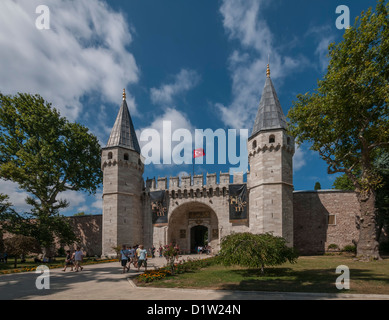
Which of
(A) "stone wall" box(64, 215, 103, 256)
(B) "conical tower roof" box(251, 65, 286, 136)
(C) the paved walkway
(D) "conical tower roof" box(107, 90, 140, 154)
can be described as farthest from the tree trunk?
(A) "stone wall" box(64, 215, 103, 256)

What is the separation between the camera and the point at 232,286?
28.4 ft

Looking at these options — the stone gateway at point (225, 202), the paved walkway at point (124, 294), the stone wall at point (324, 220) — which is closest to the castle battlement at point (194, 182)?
the stone gateway at point (225, 202)

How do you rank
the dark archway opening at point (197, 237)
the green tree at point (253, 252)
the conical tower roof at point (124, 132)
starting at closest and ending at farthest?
the green tree at point (253, 252) → the conical tower roof at point (124, 132) → the dark archway opening at point (197, 237)

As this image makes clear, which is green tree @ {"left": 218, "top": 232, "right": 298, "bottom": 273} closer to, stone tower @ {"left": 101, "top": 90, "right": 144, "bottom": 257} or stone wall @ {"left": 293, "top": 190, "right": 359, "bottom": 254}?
stone wall @ {"left": 293, "top": 190, "right": 359, "bottom": 254}

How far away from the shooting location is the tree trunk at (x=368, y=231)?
1591 cm

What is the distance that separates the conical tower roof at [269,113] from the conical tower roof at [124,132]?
12032 millimetres

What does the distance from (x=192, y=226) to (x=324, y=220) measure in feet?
39.9

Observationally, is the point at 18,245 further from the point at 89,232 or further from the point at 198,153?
the point at 198,153

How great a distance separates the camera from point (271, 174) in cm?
2031

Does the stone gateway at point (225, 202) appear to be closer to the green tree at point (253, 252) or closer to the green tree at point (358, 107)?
the green tree at point (358, 107)

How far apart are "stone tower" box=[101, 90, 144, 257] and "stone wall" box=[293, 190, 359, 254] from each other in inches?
590

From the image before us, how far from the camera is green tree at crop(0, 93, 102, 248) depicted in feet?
71.7

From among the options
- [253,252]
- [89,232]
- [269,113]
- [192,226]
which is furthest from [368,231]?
[89,232]

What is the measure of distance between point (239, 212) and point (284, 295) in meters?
14.8
